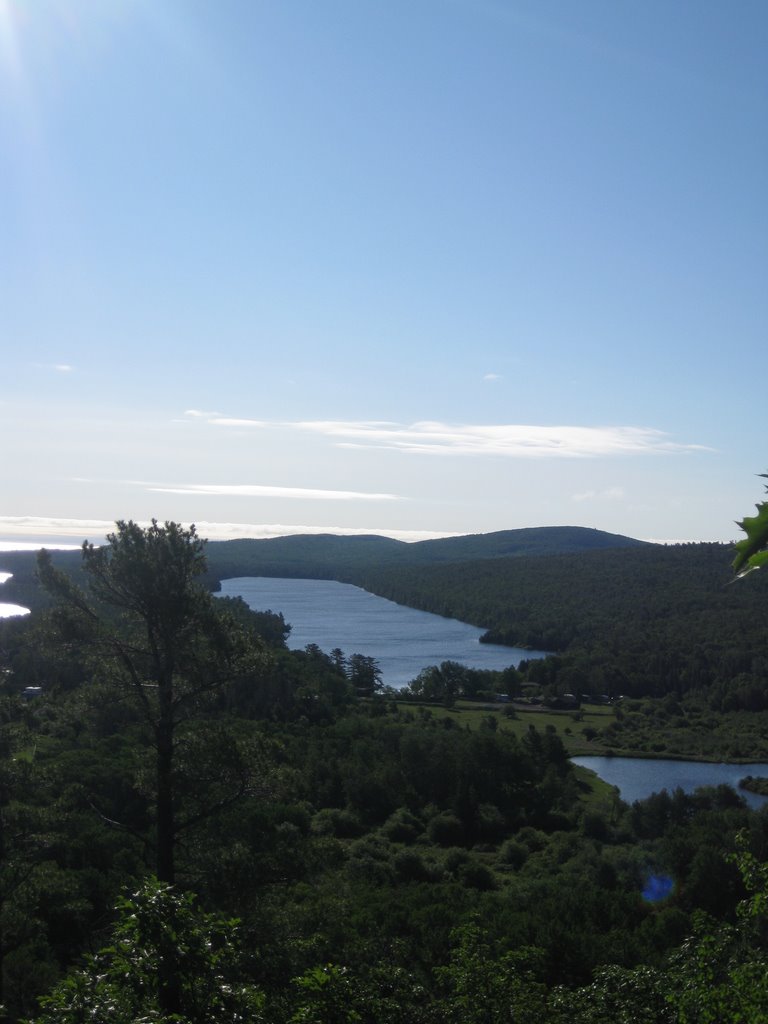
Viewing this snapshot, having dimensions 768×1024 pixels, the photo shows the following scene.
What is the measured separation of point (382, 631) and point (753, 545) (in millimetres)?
63334

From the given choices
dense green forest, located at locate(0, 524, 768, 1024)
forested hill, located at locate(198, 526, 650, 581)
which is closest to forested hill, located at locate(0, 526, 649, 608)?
forested hill, located at locate(198, 526, 650, 581)

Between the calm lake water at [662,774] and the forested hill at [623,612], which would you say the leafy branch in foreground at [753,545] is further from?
the forested hill at [623,612]

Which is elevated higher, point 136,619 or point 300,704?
point 136,619

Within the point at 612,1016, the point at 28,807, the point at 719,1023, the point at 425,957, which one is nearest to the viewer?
the point at 719,1023

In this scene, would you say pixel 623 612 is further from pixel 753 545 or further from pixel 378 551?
pixel 753 545

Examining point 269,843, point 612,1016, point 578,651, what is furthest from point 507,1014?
point 578,651

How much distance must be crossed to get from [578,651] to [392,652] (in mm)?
11475

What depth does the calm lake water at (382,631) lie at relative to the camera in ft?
169

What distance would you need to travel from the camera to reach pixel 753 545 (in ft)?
4.03

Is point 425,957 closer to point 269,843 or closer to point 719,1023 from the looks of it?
point 269,843

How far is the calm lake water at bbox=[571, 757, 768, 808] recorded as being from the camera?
88.6 feet

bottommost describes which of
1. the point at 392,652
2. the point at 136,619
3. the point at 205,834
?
the point at 392,652

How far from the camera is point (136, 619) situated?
6.42 meters

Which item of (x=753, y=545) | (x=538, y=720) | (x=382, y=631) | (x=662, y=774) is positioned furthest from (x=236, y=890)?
(x=382, y=631)
